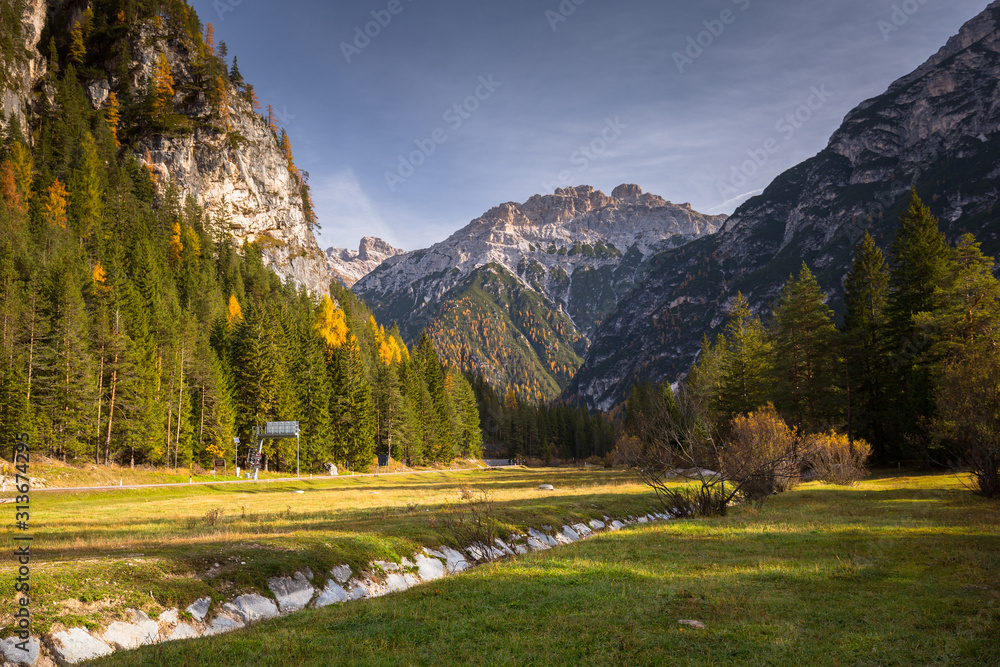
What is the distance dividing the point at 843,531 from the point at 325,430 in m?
60.2

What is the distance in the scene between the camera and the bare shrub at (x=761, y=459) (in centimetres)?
2781

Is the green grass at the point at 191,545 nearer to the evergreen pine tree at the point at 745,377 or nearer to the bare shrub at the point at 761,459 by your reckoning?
the bare shrub at the point at 761,459

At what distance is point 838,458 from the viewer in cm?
3756

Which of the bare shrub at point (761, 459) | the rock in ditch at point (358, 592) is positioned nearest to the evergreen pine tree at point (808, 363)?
the bare shrub at point (761, 459)

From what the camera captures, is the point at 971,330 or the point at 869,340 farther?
the point at 869,340

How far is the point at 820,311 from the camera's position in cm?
5069

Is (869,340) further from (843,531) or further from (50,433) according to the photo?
(50,433)

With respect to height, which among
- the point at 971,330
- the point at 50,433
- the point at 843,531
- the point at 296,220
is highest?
the point at 296,220

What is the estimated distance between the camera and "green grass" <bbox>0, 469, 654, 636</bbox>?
10.1m

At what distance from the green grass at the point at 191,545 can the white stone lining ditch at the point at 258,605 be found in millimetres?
262

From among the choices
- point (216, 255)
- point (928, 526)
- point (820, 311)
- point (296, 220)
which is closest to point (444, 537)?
point (928, 526)

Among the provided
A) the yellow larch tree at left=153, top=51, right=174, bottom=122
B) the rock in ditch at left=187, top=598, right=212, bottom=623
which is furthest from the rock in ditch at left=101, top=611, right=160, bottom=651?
the yellow larch tree at left=153, top=51, right=174, bottom=122

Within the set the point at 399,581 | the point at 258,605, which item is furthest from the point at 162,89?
the point at 258,605

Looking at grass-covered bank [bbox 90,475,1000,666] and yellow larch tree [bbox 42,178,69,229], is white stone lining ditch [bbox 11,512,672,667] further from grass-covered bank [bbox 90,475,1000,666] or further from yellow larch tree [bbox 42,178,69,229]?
yellow larch tree [bbox 42,178,69,229]
